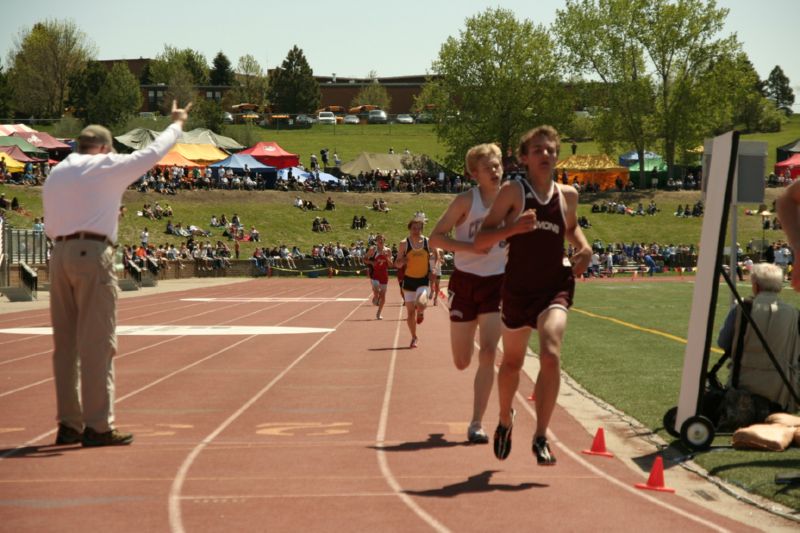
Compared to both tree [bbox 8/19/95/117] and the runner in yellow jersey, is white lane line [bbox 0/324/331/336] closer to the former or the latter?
the runner in yellow jersey

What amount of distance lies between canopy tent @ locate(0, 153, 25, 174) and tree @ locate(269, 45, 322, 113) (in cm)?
7826

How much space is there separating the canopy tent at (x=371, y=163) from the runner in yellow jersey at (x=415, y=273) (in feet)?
192

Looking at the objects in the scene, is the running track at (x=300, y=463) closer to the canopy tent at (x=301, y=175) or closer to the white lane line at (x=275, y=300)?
the white lane line at (x=275, y=300)

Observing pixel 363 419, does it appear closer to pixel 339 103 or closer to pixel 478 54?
pixel 478 54

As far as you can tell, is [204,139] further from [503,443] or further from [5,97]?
[503,443]

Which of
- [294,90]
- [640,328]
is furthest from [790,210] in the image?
[294,90]

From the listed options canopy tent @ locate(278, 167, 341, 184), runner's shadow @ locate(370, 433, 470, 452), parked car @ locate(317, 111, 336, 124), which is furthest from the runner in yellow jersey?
parked car @ locate(317, 111, 336, 124)

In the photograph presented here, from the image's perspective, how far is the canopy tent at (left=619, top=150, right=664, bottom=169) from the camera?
9440cm

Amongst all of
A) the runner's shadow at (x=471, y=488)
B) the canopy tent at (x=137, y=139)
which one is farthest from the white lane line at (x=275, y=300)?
the canopy tent at (x=137, y=139)

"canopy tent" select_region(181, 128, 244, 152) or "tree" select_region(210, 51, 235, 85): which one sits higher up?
"tree" select_region(210, 51, 235, 85)

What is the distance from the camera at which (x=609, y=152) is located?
92.9 metres

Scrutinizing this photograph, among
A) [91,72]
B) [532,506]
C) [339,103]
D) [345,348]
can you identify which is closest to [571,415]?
[532,506]

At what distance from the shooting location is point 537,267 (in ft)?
23.7

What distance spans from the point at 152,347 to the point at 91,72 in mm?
99783
